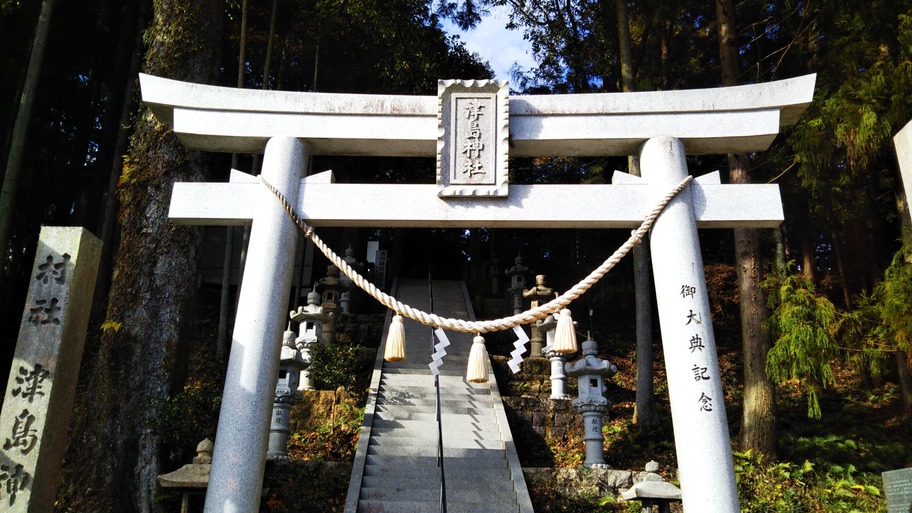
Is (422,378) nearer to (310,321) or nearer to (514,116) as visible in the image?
(310,321)

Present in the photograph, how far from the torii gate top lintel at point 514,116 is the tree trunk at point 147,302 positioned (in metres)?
1.97

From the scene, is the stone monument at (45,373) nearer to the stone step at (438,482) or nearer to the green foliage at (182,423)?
the green foliage at (182,423)

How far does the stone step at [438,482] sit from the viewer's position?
23.4 feet

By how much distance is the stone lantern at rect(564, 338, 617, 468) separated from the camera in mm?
8016

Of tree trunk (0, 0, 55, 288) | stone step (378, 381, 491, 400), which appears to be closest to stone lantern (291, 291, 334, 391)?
stone step (378, 381, 491, 400)

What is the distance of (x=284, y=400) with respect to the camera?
309 inches

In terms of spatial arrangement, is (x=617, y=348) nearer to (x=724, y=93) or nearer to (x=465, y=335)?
(x=465, y=335)

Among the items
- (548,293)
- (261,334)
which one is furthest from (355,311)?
(261,334)

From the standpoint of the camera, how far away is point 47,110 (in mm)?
13453

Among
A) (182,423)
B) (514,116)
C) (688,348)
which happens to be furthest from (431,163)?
(688,348)

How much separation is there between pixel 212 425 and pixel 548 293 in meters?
6.31

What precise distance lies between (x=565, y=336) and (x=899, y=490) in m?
2.82

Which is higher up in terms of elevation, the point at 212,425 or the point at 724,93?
the point at 724,93

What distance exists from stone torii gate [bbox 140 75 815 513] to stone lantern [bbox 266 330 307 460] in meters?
2.85
